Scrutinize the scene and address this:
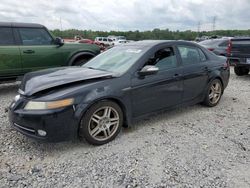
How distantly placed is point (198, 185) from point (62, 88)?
2.04 meters

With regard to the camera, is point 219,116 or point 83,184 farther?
point 219,116

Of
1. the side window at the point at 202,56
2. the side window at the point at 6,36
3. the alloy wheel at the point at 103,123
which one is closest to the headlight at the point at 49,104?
the alloy wheel at the point at 103,123

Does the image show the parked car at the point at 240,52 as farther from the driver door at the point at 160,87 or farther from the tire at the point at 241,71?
the driver door at the point at 160,87

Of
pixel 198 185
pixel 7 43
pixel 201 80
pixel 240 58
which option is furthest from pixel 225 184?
pixel 240 58

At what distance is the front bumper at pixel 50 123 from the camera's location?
3031 millimetres

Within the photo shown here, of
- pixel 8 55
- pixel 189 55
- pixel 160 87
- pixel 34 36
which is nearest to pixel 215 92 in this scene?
pixel 189 55

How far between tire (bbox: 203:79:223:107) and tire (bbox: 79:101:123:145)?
2308mm

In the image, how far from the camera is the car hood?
3326 mm

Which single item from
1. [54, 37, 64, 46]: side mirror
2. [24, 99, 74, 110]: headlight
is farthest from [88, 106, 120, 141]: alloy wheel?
[54, 37, 64, 46]: side mirror

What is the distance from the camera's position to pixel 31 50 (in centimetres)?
655

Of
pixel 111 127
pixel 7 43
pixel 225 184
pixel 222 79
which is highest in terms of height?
pixel 7 43

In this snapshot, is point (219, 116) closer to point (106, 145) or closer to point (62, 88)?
point (106, 145)

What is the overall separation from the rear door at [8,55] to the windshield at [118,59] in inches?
111

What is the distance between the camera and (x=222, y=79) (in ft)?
17.5
